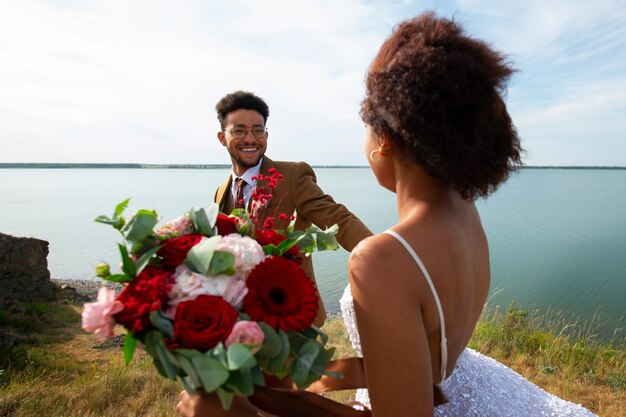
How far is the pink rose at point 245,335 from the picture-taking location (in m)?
1.17

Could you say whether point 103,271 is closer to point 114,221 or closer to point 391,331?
point 114,221

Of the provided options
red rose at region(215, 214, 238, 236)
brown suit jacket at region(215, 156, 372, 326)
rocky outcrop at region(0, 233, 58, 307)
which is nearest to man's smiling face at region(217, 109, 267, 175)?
brown suit jacket at region(215, 156, 372, 326)

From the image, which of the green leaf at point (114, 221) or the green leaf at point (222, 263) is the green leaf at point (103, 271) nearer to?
the green leaf at point (114, 221)

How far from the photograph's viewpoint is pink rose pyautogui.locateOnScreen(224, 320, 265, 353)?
1170mm

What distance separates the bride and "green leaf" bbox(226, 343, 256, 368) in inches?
12.8

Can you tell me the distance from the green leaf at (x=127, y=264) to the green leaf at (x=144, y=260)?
2 centimetres

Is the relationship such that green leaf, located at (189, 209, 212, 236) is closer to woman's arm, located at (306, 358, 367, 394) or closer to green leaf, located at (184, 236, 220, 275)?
green leaf, located at (184, 236, 220, 275)

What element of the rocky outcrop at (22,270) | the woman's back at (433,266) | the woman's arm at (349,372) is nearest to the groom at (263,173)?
the woman's back at (433,266)

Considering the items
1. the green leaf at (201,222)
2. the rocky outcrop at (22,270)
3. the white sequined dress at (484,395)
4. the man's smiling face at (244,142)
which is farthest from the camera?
the rocky outcrop at (22,270)

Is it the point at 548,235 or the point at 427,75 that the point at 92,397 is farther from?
the point at 548,235

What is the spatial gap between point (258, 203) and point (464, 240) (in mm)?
776

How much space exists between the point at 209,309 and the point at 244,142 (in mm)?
2882

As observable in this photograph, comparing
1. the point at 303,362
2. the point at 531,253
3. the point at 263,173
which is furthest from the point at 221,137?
the point at 531,253

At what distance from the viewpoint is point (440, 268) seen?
56.0 inches
